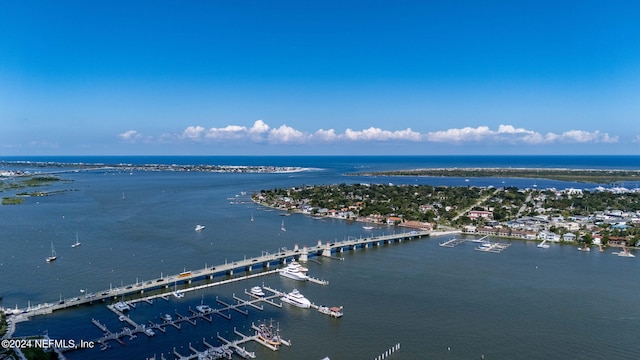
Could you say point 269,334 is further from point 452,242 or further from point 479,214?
point 479,214

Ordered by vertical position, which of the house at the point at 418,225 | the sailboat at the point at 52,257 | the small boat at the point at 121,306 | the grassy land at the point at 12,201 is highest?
the grassy land at the point at 12,201

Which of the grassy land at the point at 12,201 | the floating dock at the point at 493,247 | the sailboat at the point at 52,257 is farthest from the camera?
the grassy land at the point at 12,201

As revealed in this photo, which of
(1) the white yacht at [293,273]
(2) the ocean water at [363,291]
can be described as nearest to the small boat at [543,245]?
(2) the ocean water at [363,291]

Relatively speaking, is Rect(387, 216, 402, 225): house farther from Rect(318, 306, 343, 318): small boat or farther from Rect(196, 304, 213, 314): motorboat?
Rect(196, 304, 213, 314): motorboat

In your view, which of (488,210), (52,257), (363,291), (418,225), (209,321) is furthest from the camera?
(488,210)

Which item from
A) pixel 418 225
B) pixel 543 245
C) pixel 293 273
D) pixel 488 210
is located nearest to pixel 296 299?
pixel 293 273

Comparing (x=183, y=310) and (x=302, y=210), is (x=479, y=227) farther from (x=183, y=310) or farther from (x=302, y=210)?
(x=183, y=310)

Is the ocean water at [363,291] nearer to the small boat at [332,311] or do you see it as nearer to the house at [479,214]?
the small boat at [332,311]
